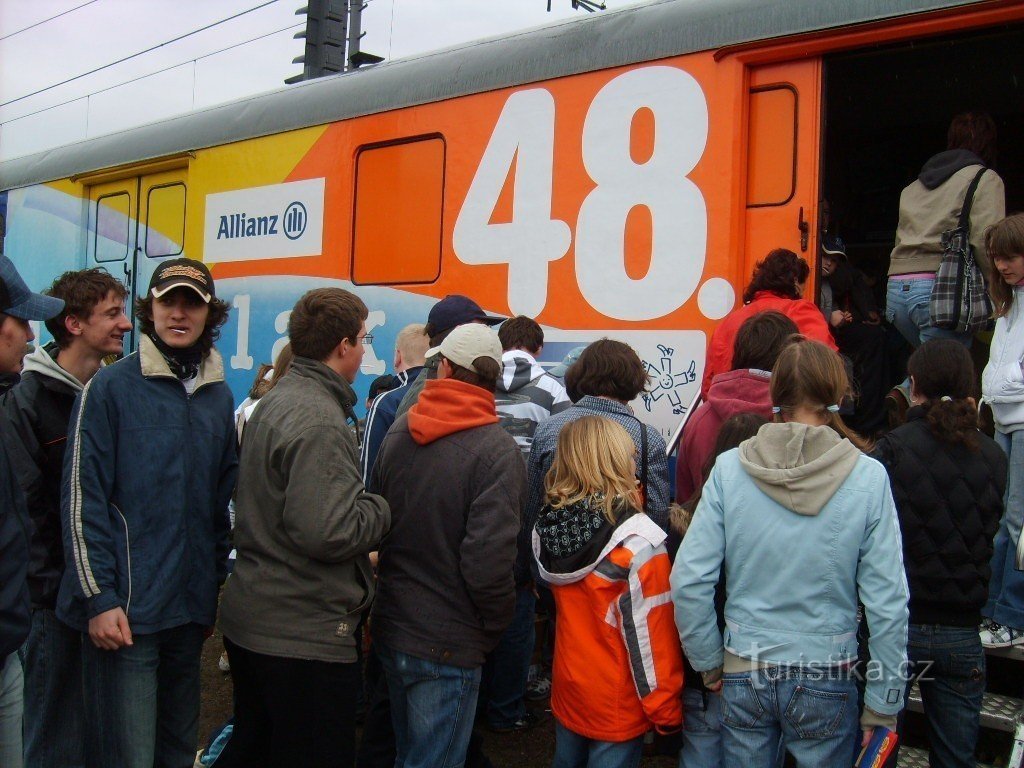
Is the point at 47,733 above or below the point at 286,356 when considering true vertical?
below

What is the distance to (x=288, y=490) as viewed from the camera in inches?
100

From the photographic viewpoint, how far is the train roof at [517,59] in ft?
13.0

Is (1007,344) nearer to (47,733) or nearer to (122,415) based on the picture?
(122,415)

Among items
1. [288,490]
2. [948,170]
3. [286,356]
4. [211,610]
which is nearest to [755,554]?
[288,490]

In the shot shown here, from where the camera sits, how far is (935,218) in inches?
161

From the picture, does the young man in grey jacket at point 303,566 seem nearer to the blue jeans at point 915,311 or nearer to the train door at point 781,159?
the train door at point 781,159

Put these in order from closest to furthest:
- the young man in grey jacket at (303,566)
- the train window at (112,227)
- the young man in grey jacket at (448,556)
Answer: the young man in grey jacket at (303,566), the young man in grey jacket at (448,556), the train window at (112,227)

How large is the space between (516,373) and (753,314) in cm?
99

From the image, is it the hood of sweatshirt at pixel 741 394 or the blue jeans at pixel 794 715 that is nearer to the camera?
the blue jeans at pixel 794 715

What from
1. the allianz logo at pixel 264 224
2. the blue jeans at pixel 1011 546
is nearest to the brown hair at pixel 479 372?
the blue jeans at pixel 1011 546

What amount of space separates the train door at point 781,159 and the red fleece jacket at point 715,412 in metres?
0.92

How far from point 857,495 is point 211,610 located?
192cm

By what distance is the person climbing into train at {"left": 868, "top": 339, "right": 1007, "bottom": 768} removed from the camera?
2807mm

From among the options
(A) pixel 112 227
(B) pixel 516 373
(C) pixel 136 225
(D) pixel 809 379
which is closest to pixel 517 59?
(B) pixel 516 373
